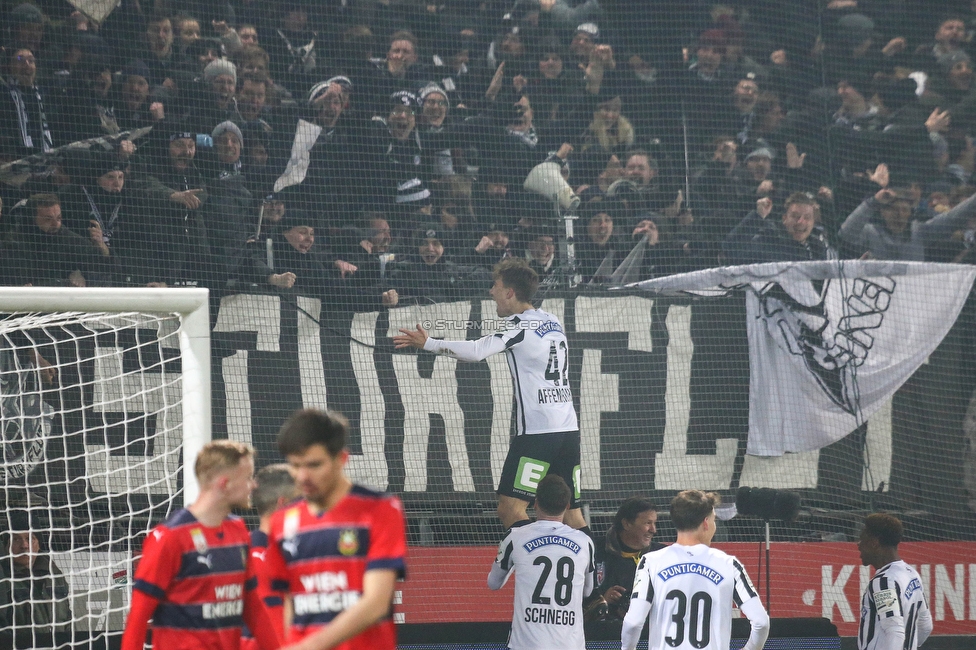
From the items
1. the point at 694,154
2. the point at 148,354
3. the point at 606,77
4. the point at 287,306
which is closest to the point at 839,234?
the point at 694,154

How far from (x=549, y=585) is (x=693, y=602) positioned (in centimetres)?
114

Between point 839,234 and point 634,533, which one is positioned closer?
point 634,533

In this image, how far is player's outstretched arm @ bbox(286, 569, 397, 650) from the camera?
2.89 m

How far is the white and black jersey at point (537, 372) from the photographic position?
7461 millimetres

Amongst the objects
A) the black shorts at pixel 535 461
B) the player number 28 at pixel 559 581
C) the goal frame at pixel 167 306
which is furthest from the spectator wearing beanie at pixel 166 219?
the player number 28 at pixel 559 581

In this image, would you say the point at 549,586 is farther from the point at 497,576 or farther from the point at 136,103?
the point at 136,103

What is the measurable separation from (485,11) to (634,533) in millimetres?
5561

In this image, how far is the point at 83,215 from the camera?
8.45 m

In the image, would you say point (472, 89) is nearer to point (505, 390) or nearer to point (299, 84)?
point (299, 84)

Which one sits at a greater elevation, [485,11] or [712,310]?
[485,11]

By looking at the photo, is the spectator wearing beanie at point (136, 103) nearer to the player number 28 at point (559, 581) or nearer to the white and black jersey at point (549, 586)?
the white and black jersey at point (549, 586)

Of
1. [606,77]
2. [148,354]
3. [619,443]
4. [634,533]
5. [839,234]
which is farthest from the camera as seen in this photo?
[606,77]

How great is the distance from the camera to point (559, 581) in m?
6.05

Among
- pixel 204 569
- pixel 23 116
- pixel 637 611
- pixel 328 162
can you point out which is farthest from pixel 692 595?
pixel 23 116
